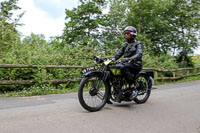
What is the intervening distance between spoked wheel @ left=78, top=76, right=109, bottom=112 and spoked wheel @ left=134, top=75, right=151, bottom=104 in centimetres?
120

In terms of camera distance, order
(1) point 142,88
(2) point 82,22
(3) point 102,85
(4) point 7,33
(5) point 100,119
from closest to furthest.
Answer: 1. (5) point 100,119
2. (3) point 102,85
3. (1) point 142,88
4. (4) point 7,33
5. (2) point 82,22

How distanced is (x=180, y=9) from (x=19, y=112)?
2362cm

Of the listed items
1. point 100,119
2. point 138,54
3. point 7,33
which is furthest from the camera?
point 7,33

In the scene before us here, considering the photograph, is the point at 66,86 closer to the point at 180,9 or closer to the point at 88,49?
the point at 88,49

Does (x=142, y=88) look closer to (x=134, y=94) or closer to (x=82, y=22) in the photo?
(x=134, y=94)

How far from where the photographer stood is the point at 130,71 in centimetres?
502

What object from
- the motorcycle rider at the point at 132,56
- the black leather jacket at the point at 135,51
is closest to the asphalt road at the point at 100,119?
the motorcycle rider at the point at 132,56

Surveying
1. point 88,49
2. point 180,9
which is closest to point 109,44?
point 180,9

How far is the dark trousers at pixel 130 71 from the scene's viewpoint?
188 inches

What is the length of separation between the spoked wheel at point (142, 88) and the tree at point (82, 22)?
62.0 feet

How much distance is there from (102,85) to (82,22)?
2188 cm

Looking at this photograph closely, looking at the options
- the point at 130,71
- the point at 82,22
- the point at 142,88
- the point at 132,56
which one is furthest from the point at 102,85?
the point at 82,22

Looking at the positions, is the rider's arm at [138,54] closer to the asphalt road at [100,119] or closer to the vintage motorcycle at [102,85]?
the vintage motorcycle at [102,85]

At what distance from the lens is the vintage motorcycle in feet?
14.2
